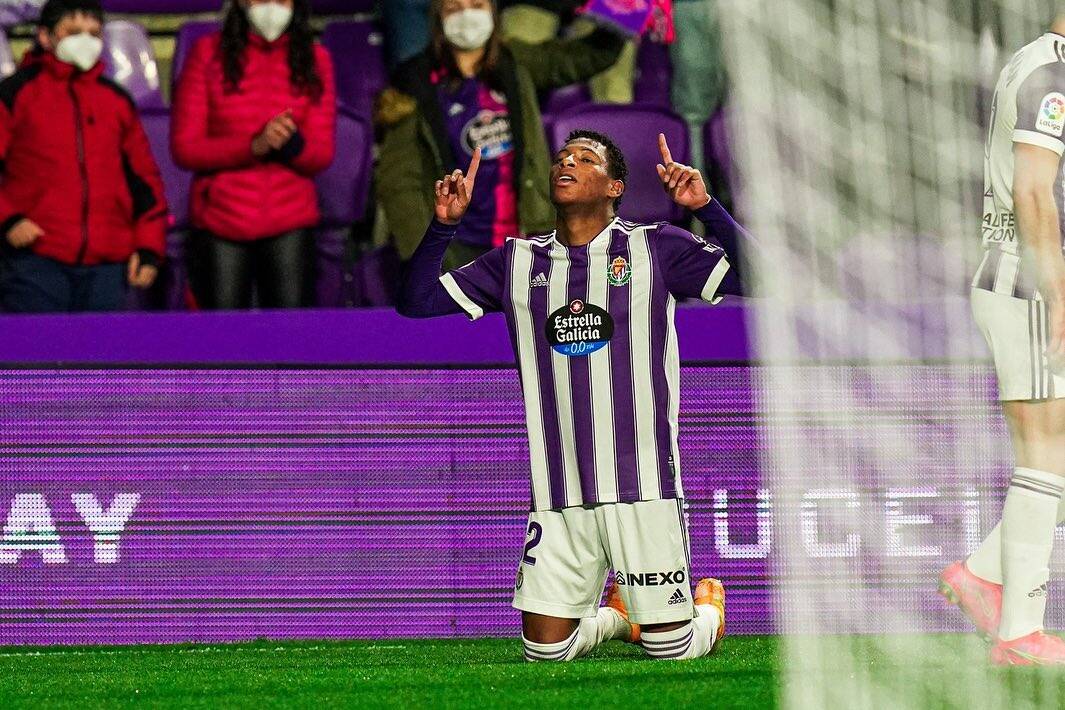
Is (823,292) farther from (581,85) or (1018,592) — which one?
(581,85)

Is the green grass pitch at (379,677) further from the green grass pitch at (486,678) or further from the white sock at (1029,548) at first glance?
the white sock at (1029,548)

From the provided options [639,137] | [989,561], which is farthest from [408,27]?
[989,561]

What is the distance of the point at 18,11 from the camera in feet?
27.4

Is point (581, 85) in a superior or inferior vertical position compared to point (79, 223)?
superior

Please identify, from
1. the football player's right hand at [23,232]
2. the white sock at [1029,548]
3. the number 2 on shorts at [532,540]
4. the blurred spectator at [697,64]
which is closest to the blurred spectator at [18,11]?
the football player's right hand at [23,232]

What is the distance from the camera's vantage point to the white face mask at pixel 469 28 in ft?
21.6

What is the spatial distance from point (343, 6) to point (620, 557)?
4481 mm

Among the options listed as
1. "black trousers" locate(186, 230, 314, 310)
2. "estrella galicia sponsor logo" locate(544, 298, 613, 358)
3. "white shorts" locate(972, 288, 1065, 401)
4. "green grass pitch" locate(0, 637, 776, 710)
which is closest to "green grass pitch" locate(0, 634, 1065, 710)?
"green grass pitch" locate(0, 637, 776, 710)

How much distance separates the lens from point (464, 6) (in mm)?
6582

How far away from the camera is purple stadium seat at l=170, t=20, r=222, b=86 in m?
7.86

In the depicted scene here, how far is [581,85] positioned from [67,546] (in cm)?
341

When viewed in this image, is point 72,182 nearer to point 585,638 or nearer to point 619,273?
point 619,273

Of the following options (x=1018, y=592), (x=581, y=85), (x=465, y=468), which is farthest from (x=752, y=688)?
(x=581, y=85)

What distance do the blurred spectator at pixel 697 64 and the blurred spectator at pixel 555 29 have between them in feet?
0.92
